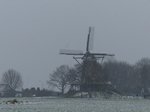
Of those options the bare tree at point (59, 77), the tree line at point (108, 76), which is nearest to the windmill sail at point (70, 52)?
the tree line at point (108, 76)

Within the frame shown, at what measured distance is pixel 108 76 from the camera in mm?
100188

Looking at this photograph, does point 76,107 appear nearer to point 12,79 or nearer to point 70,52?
point 70,52

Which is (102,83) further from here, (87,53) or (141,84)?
(141,84)

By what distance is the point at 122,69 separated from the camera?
420 feet

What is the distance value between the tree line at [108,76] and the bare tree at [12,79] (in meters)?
19.9

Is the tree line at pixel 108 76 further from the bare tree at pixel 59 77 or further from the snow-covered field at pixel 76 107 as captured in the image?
the snow-covered field at pixel 76 107

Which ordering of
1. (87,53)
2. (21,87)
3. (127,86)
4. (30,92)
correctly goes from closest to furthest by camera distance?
1. (87,53)
2. (127,86)
3. (30,92)
4. (21,87)

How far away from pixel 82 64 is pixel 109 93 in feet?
27.5

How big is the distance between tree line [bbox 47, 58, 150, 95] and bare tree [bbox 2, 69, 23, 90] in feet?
65.2

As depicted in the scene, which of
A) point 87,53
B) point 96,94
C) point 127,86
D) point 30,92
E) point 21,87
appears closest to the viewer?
point 96,94

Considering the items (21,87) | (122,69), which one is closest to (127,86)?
(122,69)

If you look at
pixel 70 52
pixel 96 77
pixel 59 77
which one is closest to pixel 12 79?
pixel 59 77

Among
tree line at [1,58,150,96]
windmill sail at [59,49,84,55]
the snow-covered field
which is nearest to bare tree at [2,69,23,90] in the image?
tree line at [1,58,150,96]

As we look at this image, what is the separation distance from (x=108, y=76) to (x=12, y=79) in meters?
69.2
